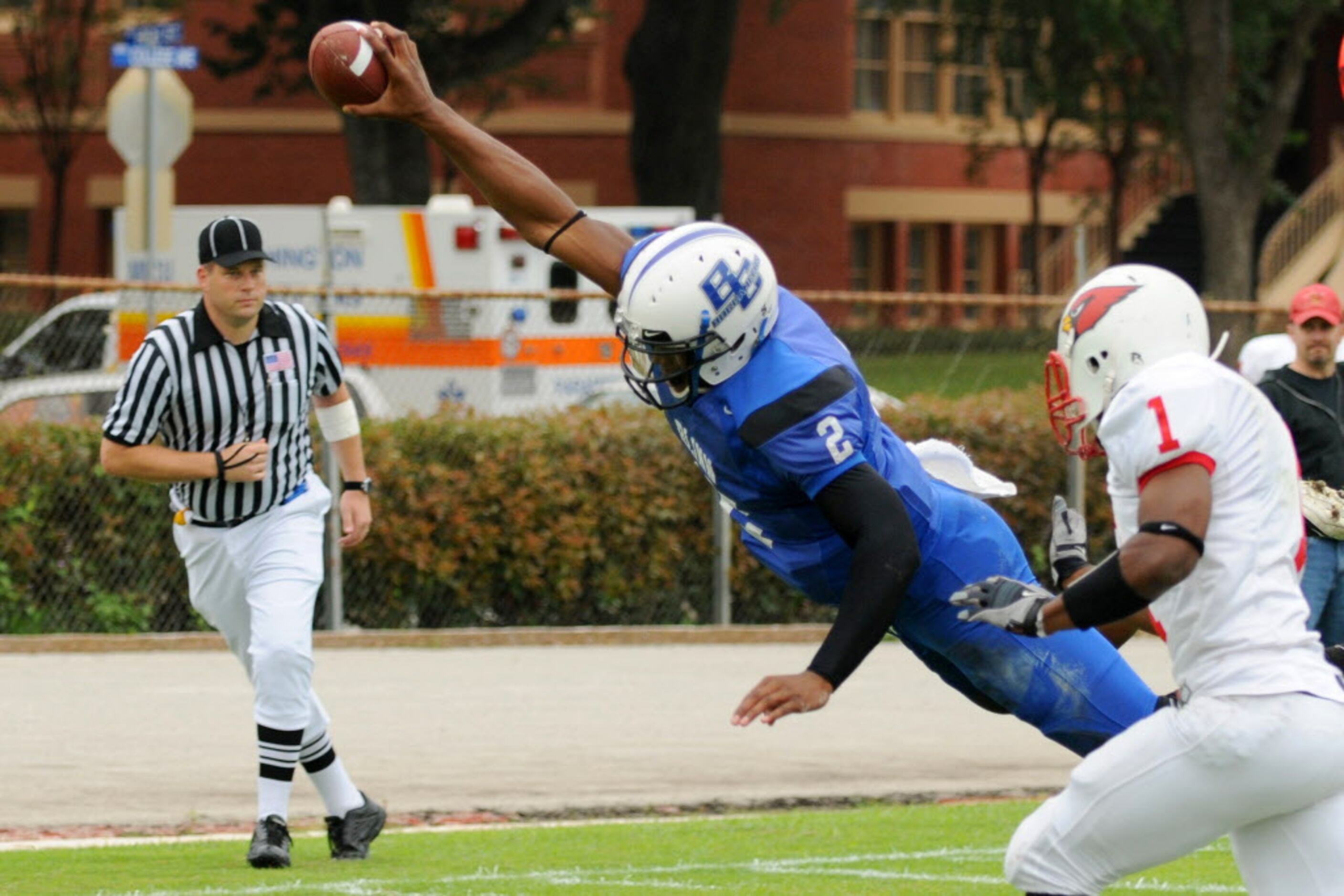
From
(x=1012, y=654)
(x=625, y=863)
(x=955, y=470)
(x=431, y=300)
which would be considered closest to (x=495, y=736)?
(x=625, y=863)

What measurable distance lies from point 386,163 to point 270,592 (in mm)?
19461

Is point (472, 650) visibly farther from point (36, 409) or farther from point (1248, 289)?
point (1248, 289)

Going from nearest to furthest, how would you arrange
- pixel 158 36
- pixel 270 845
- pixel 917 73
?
pixel 270 845
pixel 158 36
pixel 917 73

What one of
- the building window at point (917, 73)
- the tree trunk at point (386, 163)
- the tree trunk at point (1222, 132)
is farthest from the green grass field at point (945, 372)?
the building window at point (917, 73)

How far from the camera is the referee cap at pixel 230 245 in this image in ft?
26.1

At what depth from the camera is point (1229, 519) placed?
4.82 m

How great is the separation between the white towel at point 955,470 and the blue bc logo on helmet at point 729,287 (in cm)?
80

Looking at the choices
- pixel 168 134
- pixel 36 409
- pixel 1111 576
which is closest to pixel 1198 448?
pixel 1111 576

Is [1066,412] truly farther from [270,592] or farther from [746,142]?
[746,142]

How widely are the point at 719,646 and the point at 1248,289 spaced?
15018mm

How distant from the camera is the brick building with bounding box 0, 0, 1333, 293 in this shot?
36312 millimetres

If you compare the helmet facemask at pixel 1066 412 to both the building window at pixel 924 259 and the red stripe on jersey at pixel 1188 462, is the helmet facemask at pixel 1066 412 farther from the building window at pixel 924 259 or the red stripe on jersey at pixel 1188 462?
the building window at pixel 924 259

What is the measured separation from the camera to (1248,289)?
91.2 ft

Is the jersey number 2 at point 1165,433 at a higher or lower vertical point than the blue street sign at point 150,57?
lower
